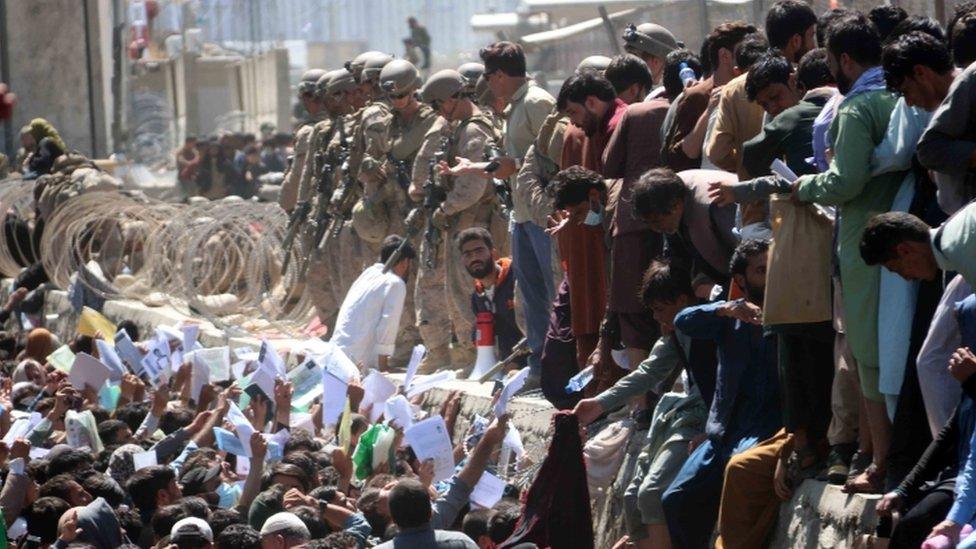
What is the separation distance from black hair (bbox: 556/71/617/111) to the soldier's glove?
3593mm

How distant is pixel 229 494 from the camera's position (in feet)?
37.3

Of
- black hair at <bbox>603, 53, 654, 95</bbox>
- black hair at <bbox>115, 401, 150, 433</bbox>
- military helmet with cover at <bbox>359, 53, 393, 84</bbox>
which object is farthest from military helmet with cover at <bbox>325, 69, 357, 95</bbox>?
black hair at <bbox>603, 53, 654, 95</bbox>

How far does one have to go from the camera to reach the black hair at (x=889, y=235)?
7.48 metres

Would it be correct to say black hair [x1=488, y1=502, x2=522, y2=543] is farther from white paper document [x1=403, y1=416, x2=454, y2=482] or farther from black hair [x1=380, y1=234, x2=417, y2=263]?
black hair [x1=380, y1=234, x2=417, y2=263]

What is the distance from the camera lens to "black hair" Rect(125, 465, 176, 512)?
35.6ft

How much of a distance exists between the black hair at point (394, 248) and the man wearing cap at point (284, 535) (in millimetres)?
5770

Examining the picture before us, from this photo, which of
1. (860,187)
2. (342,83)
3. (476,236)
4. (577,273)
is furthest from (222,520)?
(342,83)

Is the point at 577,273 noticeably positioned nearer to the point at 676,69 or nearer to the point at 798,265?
the point at 676,69

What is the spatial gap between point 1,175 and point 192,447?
18.0m

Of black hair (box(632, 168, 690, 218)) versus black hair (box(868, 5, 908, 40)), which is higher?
black hair (box(868, 5, 908, 40))

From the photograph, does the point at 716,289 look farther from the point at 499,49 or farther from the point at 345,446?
the point at 499,49

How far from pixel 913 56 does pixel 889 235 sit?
0.66 m

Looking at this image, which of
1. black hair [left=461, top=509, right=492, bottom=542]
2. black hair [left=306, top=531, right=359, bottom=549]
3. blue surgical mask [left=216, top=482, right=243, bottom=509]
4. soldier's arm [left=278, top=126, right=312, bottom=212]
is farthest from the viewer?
soldier's arm [left=278, top=126, right=312, bottom=212]

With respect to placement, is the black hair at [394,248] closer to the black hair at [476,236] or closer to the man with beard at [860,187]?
the black hair at [476,236]
